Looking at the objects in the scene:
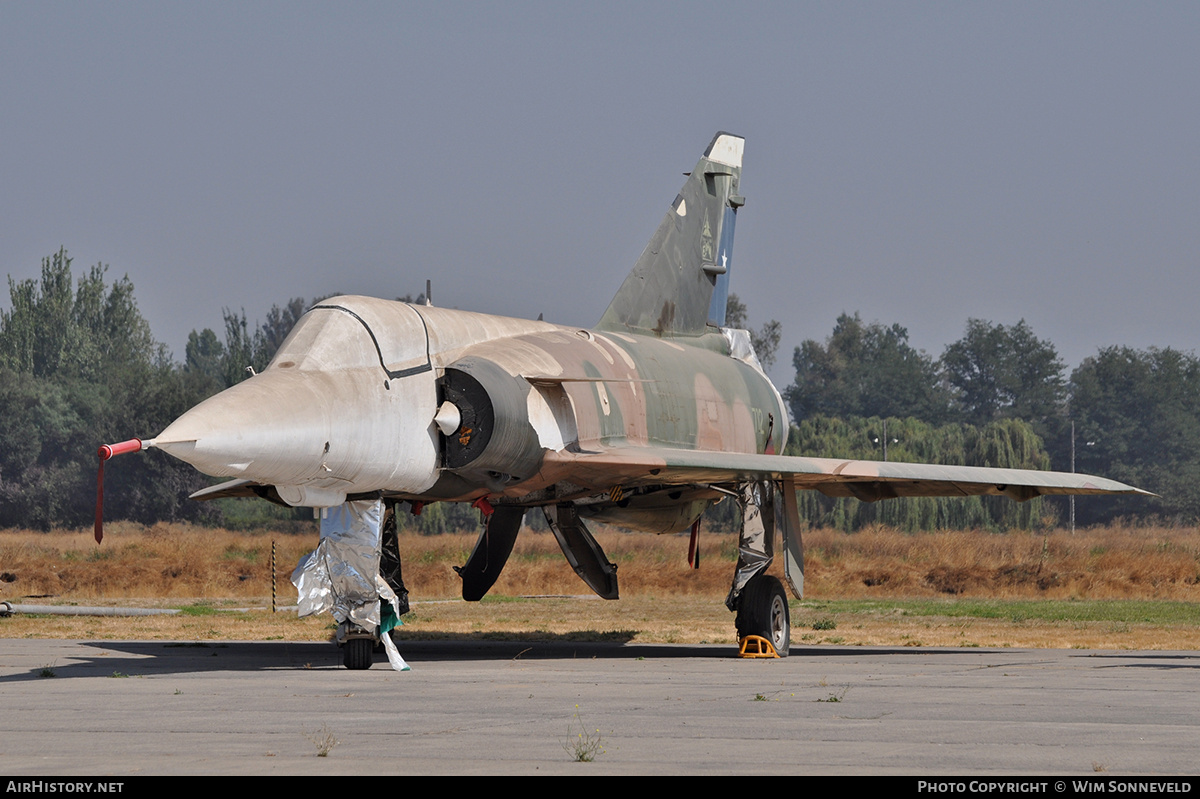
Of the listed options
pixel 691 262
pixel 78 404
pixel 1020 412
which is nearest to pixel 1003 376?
pixel 1020 412

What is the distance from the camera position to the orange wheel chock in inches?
672

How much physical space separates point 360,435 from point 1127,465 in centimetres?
8199

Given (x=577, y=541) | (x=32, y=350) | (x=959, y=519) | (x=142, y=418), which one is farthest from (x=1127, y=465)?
(x=577, y=541)

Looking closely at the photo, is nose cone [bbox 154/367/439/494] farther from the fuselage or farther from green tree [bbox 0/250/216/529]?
green tree [bbox 0/250/216/529]

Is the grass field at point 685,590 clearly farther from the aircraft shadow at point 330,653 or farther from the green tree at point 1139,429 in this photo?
the green tree at point 1139,429

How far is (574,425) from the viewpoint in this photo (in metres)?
16.5

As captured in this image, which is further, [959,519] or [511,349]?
[959,519]

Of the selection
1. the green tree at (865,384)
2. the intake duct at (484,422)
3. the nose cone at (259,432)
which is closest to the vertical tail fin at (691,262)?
the intake duct at (484,422)

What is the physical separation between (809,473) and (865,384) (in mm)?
87714

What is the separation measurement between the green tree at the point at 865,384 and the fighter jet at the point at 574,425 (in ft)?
256


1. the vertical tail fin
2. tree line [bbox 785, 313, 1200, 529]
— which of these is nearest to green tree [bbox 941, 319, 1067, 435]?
tree line [bbox 785, 313, 1200, 529]

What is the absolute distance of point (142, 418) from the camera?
2832 inches

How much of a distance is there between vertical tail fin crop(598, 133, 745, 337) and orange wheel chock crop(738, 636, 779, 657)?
17.3 ft
